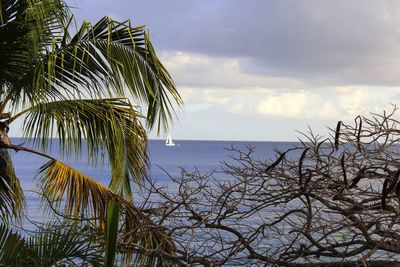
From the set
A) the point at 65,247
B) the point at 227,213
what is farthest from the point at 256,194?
the point at 65,247

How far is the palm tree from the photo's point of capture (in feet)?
19.4

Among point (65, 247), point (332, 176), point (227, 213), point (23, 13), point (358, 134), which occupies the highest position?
point (23, 13)

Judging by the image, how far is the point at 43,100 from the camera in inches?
232

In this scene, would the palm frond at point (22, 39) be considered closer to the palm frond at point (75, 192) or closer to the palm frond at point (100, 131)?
the palm frond at point (100, 131)

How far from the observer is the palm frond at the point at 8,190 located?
6785 mm

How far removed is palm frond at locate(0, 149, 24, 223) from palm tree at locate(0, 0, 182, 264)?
24 cm

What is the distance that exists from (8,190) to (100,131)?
1302mm

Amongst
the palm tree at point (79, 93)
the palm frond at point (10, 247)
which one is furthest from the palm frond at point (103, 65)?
the palm frond at point (10, 247)

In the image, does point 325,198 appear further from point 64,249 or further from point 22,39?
point 22,39

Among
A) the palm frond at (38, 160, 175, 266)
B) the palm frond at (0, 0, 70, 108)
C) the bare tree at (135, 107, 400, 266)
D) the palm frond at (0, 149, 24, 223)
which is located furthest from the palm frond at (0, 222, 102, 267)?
the palm frond at (0, 149, 24, 223)

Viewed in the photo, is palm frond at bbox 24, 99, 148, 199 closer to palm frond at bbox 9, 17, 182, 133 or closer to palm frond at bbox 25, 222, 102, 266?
palm frond at bbox 9, 17, 182, 133

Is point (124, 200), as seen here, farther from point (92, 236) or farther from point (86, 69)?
point (92, 236)

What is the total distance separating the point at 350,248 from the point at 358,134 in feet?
2.55

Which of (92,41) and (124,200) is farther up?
(92,41)
